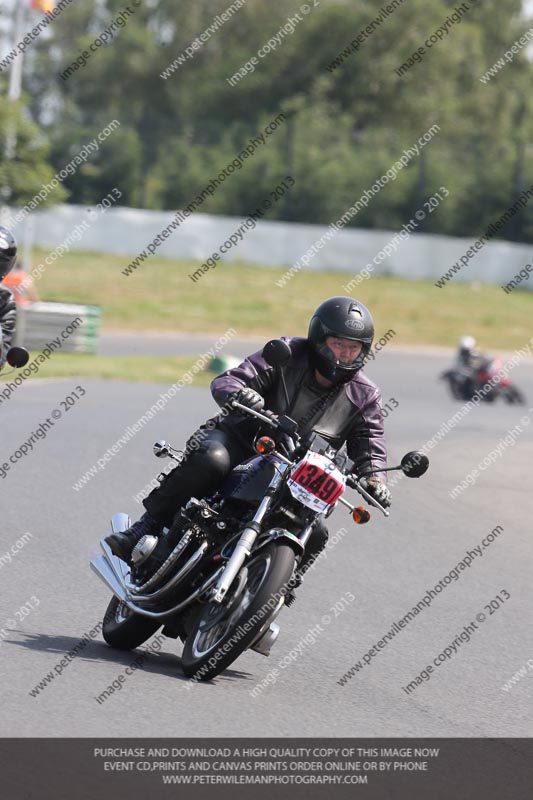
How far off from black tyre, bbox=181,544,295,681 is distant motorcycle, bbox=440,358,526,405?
731 inches

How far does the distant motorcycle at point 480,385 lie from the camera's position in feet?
80.2

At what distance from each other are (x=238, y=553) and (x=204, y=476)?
0.56 meters

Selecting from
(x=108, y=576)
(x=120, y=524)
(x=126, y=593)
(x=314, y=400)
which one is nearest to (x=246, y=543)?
(x=126, y=593)

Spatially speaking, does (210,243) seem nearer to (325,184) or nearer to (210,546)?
(325,184)

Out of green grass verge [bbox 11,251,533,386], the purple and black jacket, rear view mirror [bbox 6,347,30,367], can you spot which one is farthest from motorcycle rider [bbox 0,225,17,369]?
green grass verge [bbox 11,251,533,386]

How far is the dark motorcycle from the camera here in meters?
5.89

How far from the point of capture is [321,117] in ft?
171

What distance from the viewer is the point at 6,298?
10008 mm

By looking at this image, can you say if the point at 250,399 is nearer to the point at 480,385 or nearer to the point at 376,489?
the point at 376,489

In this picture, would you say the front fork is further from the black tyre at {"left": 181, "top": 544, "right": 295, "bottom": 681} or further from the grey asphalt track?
the grey asphalt track

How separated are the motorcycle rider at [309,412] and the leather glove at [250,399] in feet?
0.44
